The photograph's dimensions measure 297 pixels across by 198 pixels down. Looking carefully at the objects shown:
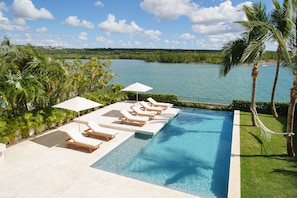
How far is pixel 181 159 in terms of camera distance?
8484 mm

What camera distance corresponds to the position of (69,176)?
22.0 ft

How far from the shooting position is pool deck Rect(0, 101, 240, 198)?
19.4ft

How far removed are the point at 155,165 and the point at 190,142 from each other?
9.21ft

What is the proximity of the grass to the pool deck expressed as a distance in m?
2.01

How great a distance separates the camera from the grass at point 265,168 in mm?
5824

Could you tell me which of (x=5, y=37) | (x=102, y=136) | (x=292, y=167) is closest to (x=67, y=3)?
(x=5, y=37)

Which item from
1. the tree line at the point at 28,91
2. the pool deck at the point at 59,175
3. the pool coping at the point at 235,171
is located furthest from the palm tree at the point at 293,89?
the tree line at the point at 28,91

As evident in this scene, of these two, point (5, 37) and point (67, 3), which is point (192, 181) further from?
point (67, 3)

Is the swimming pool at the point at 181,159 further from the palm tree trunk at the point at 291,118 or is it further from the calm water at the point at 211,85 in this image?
the calm water at the point at 211,85

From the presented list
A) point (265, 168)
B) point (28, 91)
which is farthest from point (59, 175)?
point (265, 168)

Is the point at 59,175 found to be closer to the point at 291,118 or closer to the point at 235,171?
the point at 235,171

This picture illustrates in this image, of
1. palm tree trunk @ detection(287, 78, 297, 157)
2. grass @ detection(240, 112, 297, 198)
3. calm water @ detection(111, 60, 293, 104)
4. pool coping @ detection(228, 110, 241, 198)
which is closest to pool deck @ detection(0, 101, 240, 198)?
pool coping @ detection(228, 110, 241, 198)

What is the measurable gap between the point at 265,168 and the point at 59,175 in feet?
22.1

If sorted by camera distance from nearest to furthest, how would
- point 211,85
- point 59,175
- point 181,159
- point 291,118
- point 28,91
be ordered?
point 59,175, point 291,118, point 181,159, point 28,91, point 211,85
